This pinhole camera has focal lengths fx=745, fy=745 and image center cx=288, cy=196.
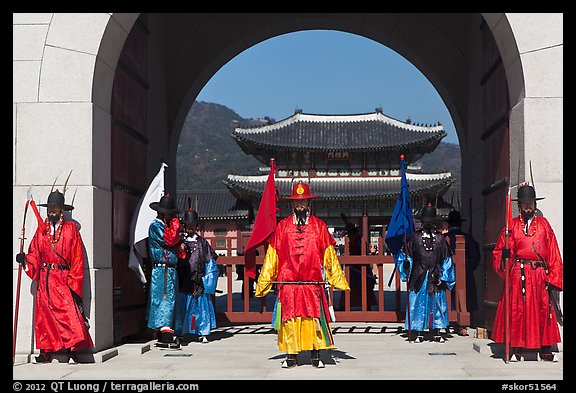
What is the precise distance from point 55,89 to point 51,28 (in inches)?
23.1

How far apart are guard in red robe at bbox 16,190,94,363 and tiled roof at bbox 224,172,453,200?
27117 mm

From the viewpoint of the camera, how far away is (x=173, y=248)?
793 cm

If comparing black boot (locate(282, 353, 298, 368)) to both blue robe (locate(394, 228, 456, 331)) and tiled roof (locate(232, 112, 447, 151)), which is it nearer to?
blue robe (locate(394, 228, 456, 331))

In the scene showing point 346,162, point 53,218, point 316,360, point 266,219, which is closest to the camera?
point 316,360

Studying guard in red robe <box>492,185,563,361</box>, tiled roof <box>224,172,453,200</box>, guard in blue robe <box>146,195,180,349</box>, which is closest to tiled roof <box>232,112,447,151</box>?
tiled roof <box>224,172,453,200</box>

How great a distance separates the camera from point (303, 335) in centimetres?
640

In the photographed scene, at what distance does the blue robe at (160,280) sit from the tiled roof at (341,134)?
25651 millimetres

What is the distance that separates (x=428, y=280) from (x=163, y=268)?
303cm

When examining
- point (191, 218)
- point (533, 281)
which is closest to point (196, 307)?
point (191, 218)

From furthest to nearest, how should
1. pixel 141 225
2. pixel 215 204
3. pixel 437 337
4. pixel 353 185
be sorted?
pixel 215 204 → pixel 353 185 → pixel 437 337 → pixel 141 225

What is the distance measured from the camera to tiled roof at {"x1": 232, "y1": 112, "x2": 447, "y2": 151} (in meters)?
34.3

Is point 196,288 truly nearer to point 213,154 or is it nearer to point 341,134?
point 341,134
